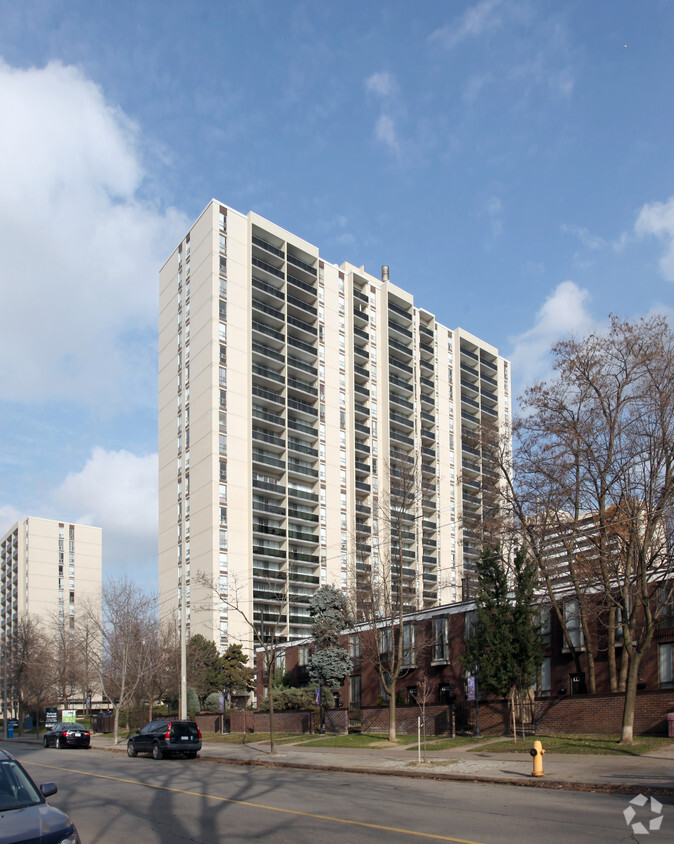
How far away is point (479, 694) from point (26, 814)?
2745 centimetres

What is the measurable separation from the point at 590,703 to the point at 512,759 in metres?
5.49

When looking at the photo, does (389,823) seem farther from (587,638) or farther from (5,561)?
(5,561)

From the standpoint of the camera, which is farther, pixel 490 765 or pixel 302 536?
pixel 302 536

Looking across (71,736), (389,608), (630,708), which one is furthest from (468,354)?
(630,708)

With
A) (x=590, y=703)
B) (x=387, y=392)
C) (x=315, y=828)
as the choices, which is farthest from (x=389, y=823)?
(x=387, y=392)

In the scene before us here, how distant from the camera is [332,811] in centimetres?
1429

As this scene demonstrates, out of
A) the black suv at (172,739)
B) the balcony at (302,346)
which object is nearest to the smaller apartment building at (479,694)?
the black suv at (172,739)

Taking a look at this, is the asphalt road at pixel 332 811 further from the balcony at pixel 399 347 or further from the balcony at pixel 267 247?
the balcony at pixel 399 347

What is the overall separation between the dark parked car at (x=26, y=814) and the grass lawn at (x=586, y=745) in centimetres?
1825

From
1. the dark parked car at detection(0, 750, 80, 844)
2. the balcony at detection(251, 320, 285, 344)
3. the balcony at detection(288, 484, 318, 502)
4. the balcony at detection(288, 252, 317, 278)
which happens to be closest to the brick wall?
the dark parked car at detection(0, 750, 80, 844)

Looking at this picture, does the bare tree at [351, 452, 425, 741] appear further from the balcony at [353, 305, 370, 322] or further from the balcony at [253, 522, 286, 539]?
the balcony at [353, 305, 370, 322]

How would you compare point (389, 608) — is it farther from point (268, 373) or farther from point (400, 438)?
point (400, 438)

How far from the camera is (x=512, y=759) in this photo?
23.9m

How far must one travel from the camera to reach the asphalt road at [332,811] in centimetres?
1172
